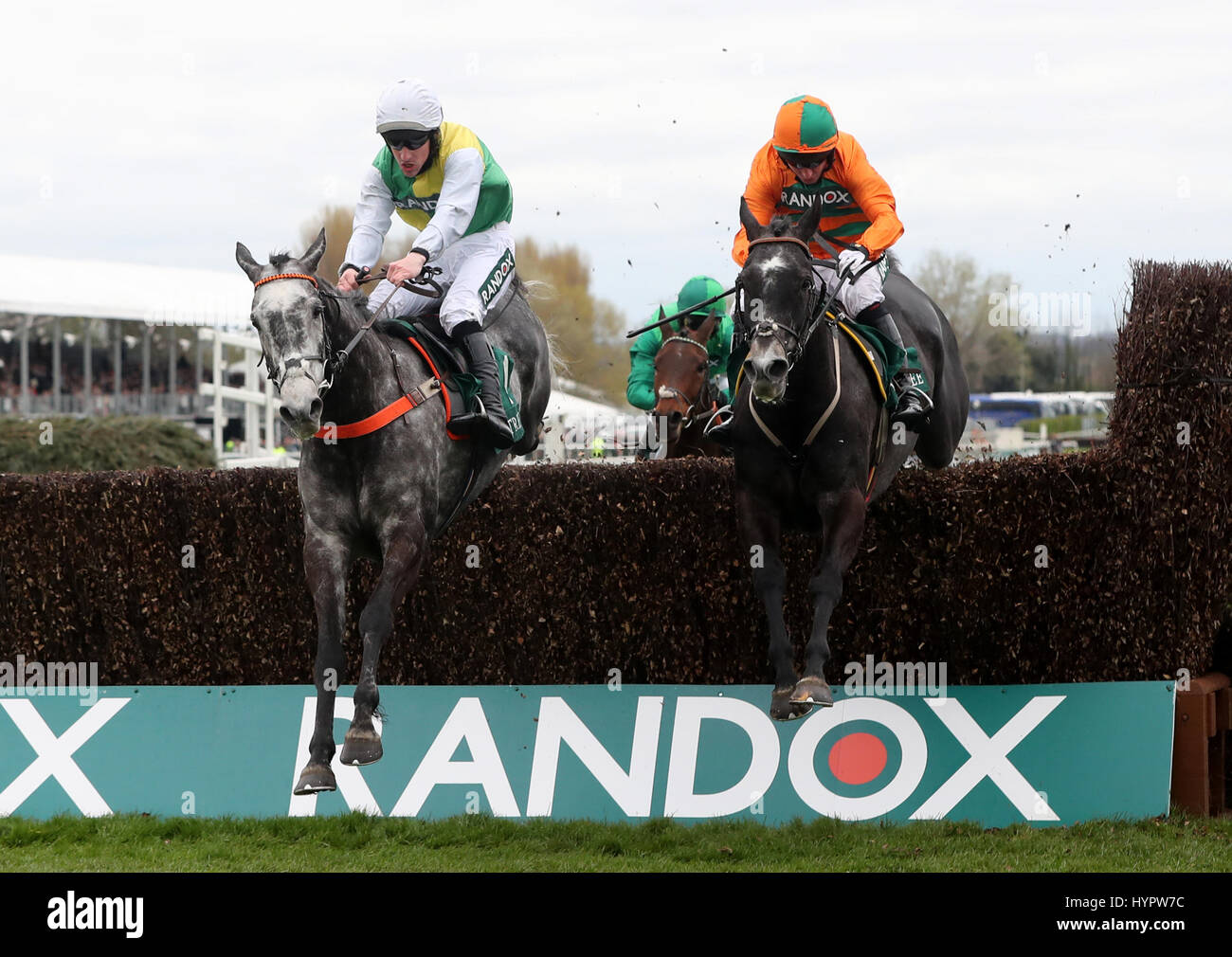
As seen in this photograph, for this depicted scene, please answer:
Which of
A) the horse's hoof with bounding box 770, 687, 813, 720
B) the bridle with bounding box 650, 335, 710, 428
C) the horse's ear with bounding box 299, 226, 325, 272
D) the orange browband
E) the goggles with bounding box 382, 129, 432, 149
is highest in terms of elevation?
the goggles with bounding box 382, 129, 432, 149

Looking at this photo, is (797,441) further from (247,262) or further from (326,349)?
(247,262)

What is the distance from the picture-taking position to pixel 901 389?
666 centimetres

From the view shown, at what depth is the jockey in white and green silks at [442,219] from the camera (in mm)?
6203

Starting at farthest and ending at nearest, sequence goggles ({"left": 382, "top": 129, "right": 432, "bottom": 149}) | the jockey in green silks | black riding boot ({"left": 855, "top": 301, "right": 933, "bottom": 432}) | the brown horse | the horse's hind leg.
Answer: the jockey in green silks < the brown horse < black riding boot ({"left": 855, "top": 301, "right": 933, "bottom": 432}) < goggles ({"left": 382, "top": 129, "right": 432, "bottom": 149}) < the horse's hind leg

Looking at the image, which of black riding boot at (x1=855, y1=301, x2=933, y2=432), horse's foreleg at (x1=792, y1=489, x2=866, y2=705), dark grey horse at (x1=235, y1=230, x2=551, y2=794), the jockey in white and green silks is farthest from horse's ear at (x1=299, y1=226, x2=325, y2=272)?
black riding boot at (x1=855, y1=301, x2=933, y2=432)

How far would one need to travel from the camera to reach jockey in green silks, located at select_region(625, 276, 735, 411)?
9656 millimetres

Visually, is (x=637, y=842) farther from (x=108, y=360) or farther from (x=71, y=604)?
(x=108, y=360)

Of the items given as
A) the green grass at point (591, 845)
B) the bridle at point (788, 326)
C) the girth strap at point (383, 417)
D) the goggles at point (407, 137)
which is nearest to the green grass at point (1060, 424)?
the green grass at point (591, 845)

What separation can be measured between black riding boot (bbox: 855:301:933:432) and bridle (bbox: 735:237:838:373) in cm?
72

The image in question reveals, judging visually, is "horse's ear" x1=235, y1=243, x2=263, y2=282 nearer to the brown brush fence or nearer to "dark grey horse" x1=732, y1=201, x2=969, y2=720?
"dark grey horse" x1=732, y1=201, x2=969, y2=720

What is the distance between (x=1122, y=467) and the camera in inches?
273

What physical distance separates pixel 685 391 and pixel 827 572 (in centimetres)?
360

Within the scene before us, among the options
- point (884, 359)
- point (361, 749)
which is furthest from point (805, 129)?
point (361, 749)
